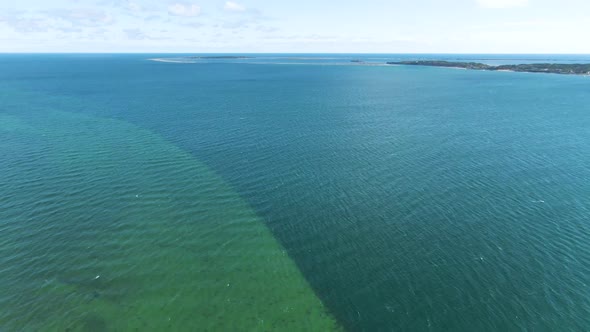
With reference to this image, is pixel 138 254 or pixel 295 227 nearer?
pixel 138 254

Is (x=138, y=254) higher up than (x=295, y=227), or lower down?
lower down

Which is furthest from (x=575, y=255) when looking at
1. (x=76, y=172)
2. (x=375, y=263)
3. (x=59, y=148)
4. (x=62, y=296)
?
(x=59, y=148)

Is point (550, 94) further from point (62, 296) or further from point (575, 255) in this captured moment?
point (62, 296)

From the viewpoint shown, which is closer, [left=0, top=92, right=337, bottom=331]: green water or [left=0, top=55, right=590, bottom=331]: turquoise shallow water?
[left=0, top=92, right=337, bottom=331]: green water

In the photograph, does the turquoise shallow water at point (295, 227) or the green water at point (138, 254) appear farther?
the turquoise shallow water at point (295, 227)
